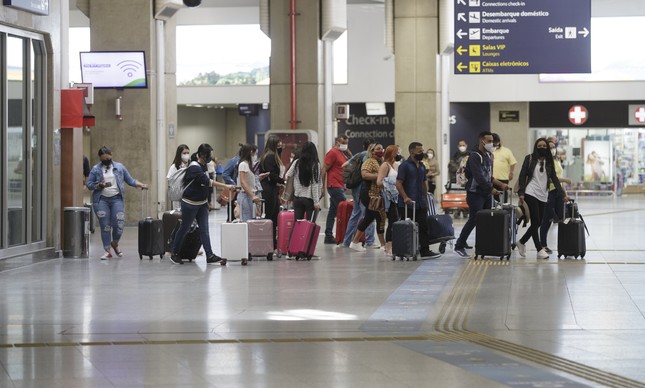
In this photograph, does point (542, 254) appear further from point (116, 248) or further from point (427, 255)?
point (116, 248)

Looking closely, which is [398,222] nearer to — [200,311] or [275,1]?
[200,311]

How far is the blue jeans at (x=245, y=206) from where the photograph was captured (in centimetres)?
1698

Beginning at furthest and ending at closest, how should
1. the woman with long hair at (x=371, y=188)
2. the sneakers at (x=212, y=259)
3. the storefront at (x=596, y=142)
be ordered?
1. the storefront at (x=596, y=142)
2. the woman with long hair at (x=371, y=188)
3. the sneakers at (x=212, y=259)

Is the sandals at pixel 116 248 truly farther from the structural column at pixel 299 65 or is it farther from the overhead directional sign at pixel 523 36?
the structural column at pixel 299 65

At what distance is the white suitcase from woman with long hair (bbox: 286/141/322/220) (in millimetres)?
1247

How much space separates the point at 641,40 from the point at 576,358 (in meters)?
36.6

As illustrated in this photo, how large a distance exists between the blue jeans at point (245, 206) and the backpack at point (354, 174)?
1489mm

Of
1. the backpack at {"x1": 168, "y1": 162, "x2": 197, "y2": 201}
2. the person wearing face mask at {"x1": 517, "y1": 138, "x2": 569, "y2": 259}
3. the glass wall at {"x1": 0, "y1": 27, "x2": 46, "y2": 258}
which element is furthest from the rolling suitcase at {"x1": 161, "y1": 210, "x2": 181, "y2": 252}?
the person wearing face mask at {"x1": 517, "y1": 138, "x2": 569, "y2": 259}

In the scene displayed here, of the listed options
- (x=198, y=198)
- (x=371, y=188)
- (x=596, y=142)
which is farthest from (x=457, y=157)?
(x=198, y=198)

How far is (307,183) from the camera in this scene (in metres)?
16.5

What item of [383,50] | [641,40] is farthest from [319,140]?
[641,40]

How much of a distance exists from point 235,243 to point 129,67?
989 cm

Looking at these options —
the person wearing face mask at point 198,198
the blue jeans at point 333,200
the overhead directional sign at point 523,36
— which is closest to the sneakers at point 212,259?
the person wearing face mask at point 198,198

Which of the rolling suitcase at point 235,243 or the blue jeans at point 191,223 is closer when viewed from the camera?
the blue jeans at point 191,223
